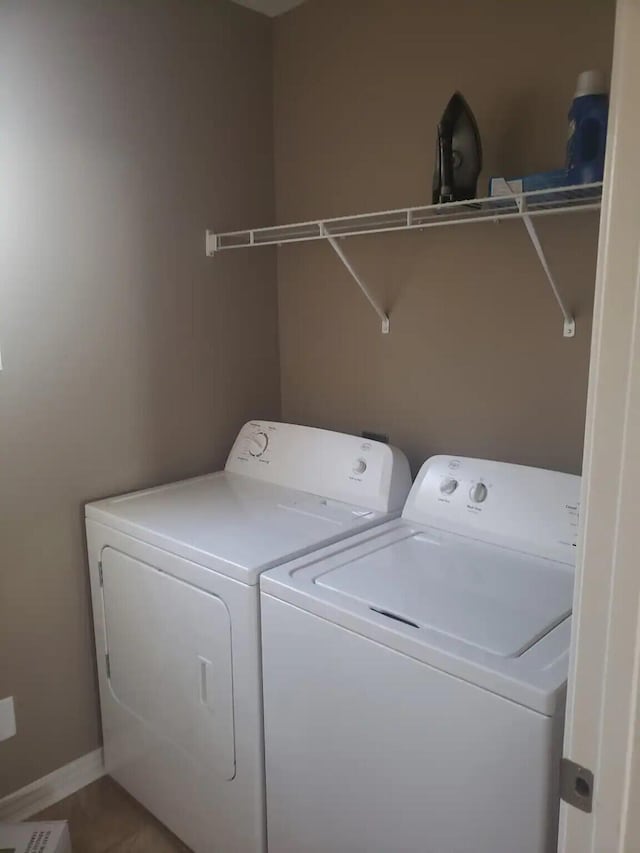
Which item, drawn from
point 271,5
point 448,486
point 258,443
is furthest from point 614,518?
point 271,5

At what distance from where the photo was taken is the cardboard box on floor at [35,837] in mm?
1678

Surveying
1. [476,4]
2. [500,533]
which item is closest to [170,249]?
[476,4]

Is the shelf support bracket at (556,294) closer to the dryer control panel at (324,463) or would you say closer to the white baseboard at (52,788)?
the dryer control panel at (324,463)

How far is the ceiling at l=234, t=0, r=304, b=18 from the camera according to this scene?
2.18 metres

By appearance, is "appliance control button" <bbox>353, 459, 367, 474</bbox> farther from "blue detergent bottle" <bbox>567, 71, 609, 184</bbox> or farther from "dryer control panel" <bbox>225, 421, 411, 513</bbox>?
"blue detergent bottle" <bbox>567, 71, 609, 184</bbox>

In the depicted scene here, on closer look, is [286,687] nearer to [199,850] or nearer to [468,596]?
[468,596]

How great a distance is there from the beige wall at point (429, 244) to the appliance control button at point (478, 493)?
215 millimetres

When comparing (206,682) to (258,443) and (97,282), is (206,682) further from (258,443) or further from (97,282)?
(97,282)

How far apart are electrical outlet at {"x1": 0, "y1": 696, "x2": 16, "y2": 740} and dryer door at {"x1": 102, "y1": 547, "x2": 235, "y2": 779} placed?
280mm

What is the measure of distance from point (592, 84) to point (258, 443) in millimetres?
1416

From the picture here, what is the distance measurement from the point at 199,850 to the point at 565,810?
1.35 m

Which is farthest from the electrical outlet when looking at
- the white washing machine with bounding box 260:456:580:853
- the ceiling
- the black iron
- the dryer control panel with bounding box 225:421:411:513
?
the ceiling

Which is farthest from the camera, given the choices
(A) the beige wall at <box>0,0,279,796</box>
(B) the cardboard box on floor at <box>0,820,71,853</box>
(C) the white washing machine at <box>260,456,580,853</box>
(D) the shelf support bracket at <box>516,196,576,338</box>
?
(A) the beige wall at <box>0,0,279,796</box>

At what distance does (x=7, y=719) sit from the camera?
1892mm
